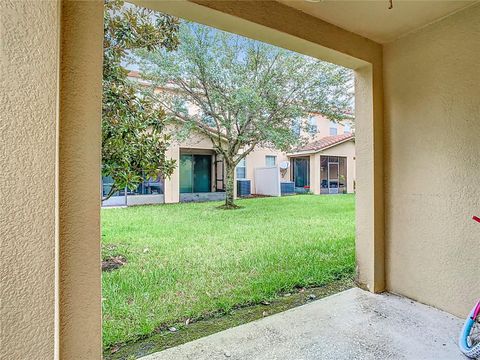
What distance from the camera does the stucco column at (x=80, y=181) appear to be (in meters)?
1.31

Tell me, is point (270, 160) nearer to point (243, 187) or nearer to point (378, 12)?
point (243, 187)

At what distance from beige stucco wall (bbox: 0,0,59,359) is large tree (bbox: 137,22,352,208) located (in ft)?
22.7

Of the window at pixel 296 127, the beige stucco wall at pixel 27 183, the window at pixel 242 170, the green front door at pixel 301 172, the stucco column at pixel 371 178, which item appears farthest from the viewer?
the green front door at pixel 301 172

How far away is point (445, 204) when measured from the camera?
2408 mm

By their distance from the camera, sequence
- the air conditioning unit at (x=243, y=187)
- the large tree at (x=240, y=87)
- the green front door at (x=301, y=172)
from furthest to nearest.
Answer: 1. the green front door at (x=301, y=172)
2. the air conditioning unit at (x=243, y=187)
3. the large tree at (x=240, y=87)

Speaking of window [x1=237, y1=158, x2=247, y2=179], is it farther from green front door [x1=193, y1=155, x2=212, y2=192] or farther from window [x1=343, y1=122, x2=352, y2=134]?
window [x1=343, y1=122, x2=352, y2=134]

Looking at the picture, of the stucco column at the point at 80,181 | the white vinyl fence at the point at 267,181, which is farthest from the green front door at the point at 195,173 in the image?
the stucco column at the point at 80,181

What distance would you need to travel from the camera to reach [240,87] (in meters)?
8.00

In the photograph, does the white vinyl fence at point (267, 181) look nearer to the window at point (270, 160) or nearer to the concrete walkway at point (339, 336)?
the window at point (270, 160)

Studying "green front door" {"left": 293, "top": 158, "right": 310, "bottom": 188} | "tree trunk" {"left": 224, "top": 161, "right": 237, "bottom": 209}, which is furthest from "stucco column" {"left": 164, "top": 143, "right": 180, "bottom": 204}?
"green front door" {"left": 293, "top": 158, "right": 310, "bottom": 188}

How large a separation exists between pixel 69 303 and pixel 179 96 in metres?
7.78

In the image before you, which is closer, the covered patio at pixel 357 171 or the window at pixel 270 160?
the covered patio at pixel 357 171

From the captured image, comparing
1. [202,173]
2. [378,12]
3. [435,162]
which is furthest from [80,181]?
[202,173]

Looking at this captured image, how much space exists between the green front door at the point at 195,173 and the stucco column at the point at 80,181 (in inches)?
381
